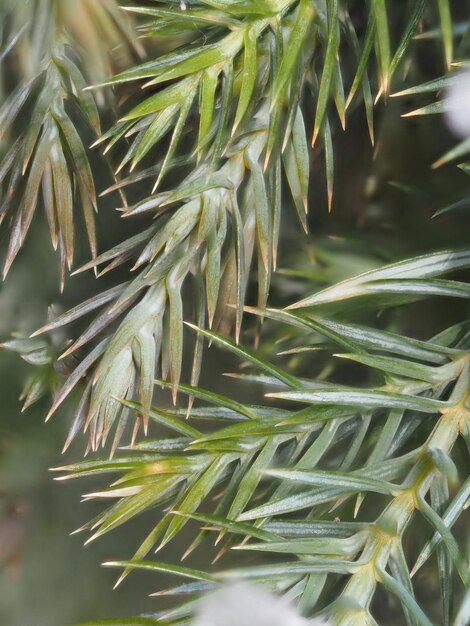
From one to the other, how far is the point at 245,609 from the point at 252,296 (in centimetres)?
20

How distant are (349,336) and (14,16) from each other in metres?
0.28

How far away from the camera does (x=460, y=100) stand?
1.14 ft

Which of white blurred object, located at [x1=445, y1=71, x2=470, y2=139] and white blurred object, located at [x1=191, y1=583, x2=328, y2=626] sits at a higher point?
white blurred object, located at [x1=445, y1=71, x2=470, y2=139]

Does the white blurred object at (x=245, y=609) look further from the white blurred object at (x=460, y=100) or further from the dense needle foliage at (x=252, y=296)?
the white blurred object at (x=460, y=100)

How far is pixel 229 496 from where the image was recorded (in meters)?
0.38

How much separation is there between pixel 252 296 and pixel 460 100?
0.57ft

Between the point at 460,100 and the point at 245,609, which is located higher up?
the point at 460,100

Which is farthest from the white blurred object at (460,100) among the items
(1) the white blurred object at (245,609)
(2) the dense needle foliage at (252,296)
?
(1) the white blurred object at (245,609)

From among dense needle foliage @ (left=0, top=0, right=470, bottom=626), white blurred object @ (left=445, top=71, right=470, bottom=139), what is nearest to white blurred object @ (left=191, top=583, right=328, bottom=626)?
dense needle foliage @ (left=0, top=0, right=470, bottom=626)

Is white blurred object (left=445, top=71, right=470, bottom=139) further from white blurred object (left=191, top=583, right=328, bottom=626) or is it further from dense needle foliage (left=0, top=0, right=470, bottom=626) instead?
white blurred object (left=191, top=583, right=328, bottom=626)

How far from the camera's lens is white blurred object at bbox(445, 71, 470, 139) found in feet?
1.13

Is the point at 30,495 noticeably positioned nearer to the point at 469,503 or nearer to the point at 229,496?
the point at 229,496

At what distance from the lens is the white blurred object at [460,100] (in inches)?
13.6

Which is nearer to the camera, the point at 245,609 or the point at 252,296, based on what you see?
the point at 245,609
